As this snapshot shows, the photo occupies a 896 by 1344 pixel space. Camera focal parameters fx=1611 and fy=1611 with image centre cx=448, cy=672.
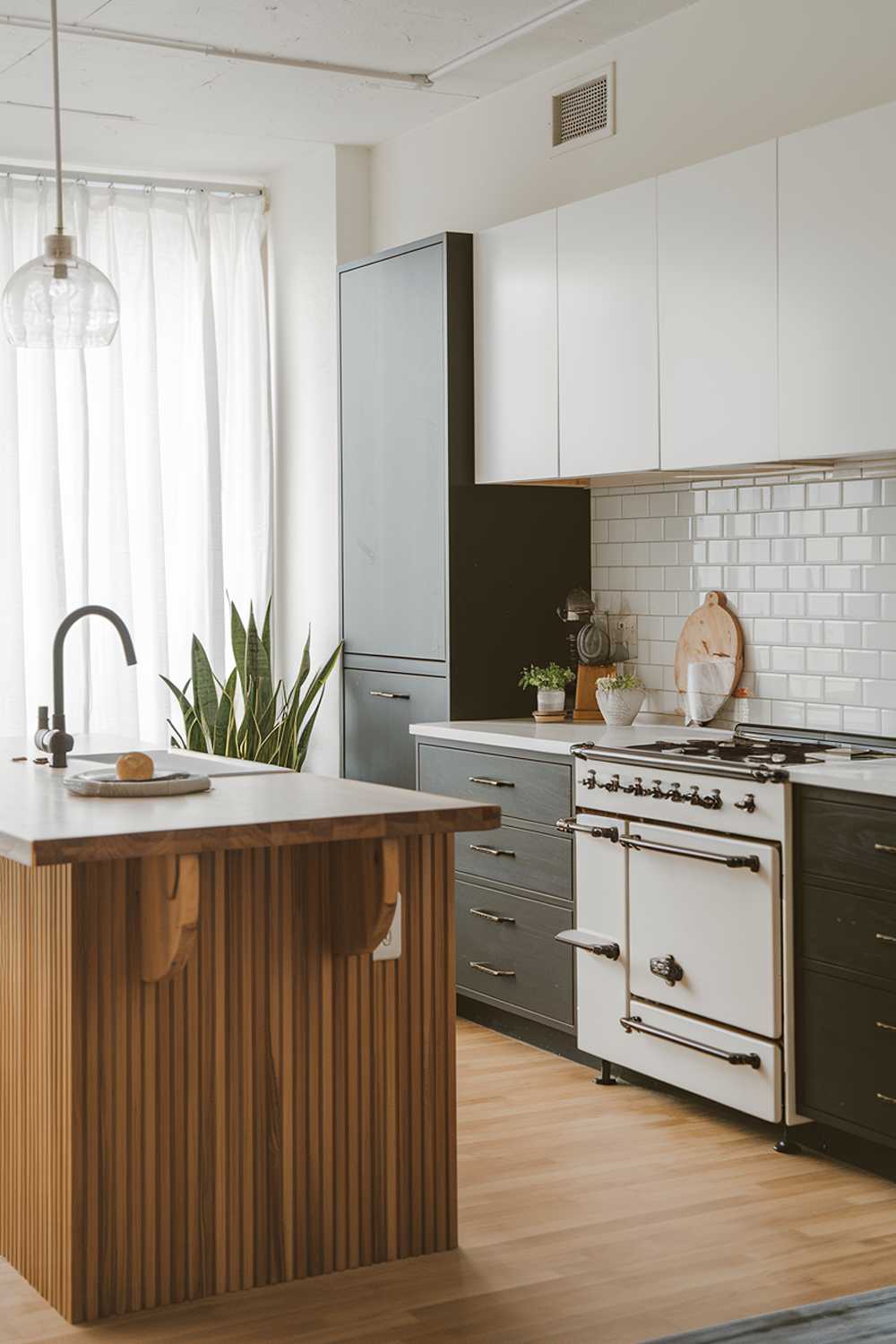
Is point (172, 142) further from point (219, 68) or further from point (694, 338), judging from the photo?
point (694, 338)

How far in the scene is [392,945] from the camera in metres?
3.22

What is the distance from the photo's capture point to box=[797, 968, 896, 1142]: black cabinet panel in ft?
11.7

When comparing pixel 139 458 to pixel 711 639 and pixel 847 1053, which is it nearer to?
pixel 711 639

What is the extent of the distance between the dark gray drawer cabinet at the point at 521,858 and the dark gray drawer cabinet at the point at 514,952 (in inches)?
1.9

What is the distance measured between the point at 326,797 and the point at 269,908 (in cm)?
25

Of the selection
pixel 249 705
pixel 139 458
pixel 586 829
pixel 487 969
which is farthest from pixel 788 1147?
pixel 139 458

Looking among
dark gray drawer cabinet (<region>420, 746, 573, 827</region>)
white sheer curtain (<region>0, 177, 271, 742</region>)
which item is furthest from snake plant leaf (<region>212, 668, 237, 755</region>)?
dark gray drawer cabinet (<region>420, 746, 573, 827</region>)

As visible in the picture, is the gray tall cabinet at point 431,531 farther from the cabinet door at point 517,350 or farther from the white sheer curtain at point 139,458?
the white sheer curtain at point 139,458

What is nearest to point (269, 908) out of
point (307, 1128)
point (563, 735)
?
point (307, 1128)

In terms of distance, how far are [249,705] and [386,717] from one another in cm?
66

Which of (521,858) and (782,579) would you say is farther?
(521,858)

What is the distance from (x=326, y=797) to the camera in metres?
3.21

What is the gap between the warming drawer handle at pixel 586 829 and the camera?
436 centimetres

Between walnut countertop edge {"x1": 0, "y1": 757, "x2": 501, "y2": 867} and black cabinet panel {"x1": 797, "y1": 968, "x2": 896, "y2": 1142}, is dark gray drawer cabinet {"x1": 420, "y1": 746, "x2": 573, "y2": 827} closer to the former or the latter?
black cabinet panel {"x1": 797, "y1": 968, "x2": 896, "y2": 1142}
